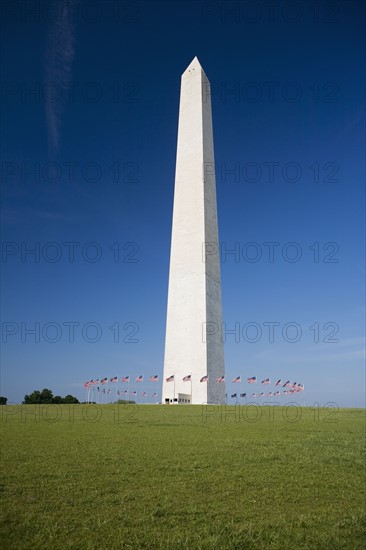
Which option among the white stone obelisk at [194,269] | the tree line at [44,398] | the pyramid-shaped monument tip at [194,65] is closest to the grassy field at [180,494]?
the tree line at [44,398]

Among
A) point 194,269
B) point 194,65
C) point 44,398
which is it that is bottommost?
point 44,398

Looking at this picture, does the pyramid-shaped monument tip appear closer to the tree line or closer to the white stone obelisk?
the white stone obelisk

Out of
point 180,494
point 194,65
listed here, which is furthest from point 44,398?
point 194,65

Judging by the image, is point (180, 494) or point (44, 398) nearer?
point (180, 494)

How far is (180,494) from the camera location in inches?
295

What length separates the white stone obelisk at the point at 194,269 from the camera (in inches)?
1889

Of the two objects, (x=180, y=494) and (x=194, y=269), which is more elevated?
(x=194, y=269)

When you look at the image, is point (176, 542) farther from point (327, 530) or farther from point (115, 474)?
point (115, 474)

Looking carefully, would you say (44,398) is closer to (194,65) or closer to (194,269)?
(194,269)

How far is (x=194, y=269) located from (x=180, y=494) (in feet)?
142

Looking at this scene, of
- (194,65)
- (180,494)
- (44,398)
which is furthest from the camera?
(194,65)

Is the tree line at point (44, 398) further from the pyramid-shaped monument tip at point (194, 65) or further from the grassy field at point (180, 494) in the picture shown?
the pyramid-shaped monument tip at point (194, 65)

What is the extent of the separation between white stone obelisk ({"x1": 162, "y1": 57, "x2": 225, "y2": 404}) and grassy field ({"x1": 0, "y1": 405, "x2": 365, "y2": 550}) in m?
34.9

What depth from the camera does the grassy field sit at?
571cm
